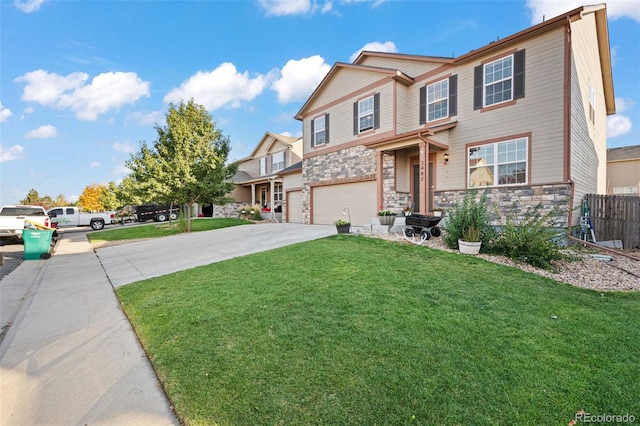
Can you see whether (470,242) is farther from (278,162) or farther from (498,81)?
(278,162)

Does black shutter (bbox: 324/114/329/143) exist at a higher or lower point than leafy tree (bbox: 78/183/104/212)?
higher

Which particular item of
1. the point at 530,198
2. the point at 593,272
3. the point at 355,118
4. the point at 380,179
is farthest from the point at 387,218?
the point at 355,118

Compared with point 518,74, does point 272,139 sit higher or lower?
higher

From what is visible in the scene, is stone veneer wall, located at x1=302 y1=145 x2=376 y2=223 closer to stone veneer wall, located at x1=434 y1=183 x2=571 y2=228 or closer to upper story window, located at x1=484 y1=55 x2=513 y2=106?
stone veneer wall, located at x1=434 y1=183 x2=571 y2=228

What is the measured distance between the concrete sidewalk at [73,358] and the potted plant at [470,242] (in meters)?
6.58

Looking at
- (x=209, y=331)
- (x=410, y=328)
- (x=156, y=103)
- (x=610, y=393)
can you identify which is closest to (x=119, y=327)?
(x=209, y=331)

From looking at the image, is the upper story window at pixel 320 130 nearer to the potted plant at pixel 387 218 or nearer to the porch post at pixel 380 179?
the porch post at pixel 380 179

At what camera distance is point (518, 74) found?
966 cm

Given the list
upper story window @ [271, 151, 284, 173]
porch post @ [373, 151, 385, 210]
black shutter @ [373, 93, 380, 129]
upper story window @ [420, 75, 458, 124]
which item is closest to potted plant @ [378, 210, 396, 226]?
porch post @ [373, 151, 385, 210]

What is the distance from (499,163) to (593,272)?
16.1 ft

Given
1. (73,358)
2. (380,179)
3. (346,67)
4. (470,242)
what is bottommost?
(73,358)

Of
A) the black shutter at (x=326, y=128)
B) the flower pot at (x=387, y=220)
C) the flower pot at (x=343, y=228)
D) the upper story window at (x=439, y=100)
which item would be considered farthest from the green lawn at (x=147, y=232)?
the upper story window at (x=439, y=100)

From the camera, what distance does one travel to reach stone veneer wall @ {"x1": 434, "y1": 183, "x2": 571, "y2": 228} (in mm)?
8742

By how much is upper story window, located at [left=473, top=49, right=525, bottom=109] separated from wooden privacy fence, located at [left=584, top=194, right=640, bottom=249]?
4.38m
